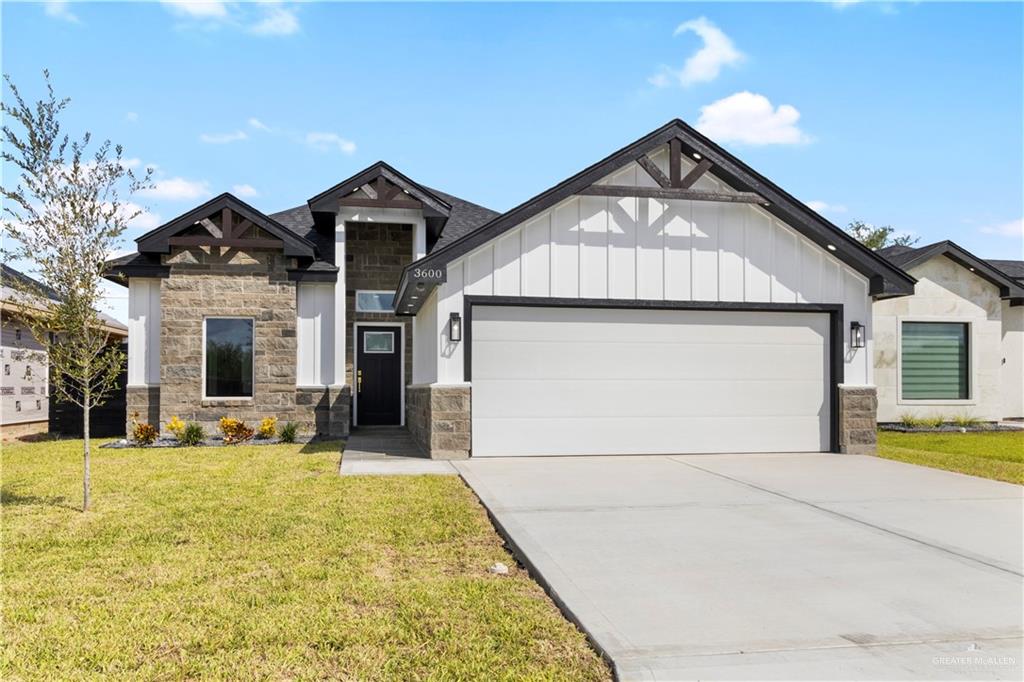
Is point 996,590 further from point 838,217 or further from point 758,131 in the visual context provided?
point 838,217

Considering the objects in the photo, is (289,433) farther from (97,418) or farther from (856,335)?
(856,335)

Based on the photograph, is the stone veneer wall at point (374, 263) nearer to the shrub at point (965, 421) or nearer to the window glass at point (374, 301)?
the window glass at point (374, 301)

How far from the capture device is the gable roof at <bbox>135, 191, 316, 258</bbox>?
12992 mm

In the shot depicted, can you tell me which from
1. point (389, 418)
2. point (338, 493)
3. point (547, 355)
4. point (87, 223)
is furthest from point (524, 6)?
point (389, 418)

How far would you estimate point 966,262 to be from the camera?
54.1 ft

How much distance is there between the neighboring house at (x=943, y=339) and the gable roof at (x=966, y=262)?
0.02 metres

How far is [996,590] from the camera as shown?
4.25 metres

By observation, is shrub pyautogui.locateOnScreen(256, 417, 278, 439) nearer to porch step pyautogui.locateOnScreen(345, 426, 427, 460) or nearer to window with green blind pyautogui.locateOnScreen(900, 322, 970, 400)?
porch step pyautogui.locateOnScreen(345, 426, 427, 460)

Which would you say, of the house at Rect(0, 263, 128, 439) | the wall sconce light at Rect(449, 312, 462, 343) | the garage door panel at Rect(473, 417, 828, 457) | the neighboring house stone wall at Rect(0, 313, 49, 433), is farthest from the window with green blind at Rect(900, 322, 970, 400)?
the neighboring house stone wall at Rect(0, 313, 49, 433)

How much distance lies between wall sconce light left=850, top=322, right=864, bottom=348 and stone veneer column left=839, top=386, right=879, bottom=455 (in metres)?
0.70

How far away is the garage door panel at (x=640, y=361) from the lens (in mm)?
10445

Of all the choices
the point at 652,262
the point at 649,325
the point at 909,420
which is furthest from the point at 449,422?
the point at 909,420

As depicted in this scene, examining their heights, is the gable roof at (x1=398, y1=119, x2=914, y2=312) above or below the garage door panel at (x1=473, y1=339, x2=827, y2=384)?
above

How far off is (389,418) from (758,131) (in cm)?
2500
